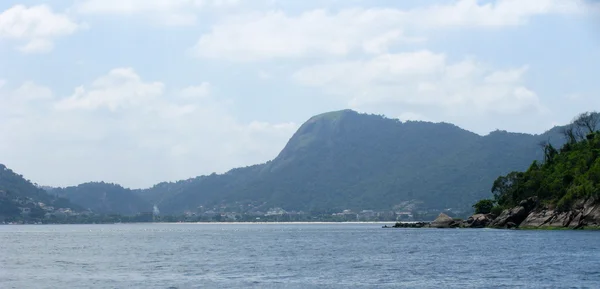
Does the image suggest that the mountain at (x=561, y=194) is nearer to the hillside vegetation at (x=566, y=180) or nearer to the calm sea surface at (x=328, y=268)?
the hillside vegetation at (x=566, y=180)

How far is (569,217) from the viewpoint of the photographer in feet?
521

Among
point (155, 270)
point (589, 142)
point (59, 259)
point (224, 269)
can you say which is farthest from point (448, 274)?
point (589, 142)

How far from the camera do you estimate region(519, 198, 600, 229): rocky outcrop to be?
5940 inches

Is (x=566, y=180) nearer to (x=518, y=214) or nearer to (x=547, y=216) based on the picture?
(x=547, y=216)

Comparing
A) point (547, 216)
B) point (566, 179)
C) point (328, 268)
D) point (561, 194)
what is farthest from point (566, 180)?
point (328, 268)

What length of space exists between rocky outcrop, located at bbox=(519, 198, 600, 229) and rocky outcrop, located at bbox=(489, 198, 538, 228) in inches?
95.6

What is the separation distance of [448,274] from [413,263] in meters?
14.5

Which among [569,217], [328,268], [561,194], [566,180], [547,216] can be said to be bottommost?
[328,268]

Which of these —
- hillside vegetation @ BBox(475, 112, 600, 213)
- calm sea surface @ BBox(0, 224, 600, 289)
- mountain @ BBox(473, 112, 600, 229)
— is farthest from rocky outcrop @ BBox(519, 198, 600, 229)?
calm sea surface @ BBox(0, 224, 600, 289)

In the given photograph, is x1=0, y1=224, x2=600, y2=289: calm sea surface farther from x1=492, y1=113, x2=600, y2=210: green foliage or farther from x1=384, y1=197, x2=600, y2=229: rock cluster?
x1=492, y1=113, x2=600, y2=210: green foliage

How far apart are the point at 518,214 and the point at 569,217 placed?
25.1 metres

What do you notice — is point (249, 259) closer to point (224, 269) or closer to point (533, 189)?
point (224, 269)

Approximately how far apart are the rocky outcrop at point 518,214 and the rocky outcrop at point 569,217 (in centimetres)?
243

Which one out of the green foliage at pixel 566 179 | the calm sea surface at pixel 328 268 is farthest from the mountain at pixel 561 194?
the calm sea surface at pixel 328 268
